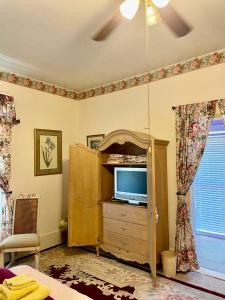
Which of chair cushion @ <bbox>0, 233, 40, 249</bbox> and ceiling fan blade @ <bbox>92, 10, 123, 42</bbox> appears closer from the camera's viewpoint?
ceiling fan blade @ <bbox>92, 10, 123, 42</bbox>

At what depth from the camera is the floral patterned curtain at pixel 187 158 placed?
9.67ft

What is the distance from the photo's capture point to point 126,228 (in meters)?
3.21

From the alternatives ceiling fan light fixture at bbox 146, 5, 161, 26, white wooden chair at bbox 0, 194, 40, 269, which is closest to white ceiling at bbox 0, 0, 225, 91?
ceiling fan light fixture at bbox 146, 5, 161, 26

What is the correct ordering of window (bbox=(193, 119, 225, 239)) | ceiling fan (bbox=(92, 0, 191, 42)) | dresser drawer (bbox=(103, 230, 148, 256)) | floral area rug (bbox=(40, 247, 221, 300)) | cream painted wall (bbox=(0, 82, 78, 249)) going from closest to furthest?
ceiling fan (bbox=(92, 0, 191, 42)), floral area rug (bbox=(40, 247, 221, 300)), dresser drawer (bbox=(103, 230, 148, 256)), cream painted wall (bbox=(0, 82, 78, 249)), window (bbox=(193, 119, 225, 239))

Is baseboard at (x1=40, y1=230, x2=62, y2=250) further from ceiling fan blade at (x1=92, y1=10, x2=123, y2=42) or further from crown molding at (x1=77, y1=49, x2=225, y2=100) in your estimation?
ceiling fan blade at (x1=92, y1=10, x2=123, y2=42)

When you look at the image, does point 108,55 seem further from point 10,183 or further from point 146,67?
point 10,183

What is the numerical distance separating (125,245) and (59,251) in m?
1.18

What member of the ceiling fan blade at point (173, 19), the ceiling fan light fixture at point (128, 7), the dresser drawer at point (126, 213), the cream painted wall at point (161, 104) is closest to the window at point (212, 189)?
the cream painted wall at point (161, 104)

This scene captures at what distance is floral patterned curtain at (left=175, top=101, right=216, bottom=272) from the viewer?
2947 mm

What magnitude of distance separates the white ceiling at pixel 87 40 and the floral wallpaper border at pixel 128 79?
10cm

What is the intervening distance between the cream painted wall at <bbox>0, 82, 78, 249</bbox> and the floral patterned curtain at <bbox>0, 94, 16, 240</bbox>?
0.16 meters

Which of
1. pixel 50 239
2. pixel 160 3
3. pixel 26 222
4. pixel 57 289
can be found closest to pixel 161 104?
pixel 160 3

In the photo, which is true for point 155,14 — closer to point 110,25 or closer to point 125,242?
point 110,25

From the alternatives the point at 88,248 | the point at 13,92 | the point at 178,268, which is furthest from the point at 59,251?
the point at 13,92
